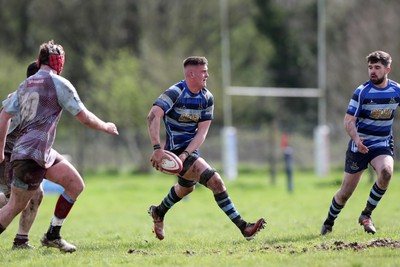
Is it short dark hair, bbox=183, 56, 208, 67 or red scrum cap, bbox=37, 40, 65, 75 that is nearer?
red scrum cap, bbox=37, 40, 65, 75

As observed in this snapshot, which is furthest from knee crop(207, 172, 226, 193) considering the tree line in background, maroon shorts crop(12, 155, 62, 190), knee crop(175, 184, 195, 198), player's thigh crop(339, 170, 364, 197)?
the tree line in background

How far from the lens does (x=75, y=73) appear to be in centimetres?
4859

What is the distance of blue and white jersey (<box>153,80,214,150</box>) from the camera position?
33.9 ft

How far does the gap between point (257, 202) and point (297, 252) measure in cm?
1286

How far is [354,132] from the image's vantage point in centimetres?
1051

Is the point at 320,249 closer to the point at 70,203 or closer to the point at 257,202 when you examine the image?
the point at 70,203

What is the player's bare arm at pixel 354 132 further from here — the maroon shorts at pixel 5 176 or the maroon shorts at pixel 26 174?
the maroon shorts at pixel 5 176

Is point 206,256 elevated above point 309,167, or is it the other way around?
point 206,256

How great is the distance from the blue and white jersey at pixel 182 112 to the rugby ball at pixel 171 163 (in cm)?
56

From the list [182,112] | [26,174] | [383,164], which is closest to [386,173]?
[383,164]

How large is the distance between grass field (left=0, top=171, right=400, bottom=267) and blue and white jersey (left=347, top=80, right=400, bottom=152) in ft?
4.13

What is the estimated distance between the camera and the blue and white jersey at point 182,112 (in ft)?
33.9

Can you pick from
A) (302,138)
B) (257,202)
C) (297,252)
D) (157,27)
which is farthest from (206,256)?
(157,27)

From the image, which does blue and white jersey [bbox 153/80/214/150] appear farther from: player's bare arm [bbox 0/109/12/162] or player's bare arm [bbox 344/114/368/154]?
player's bare arm [bbox 0/109/12/162]
